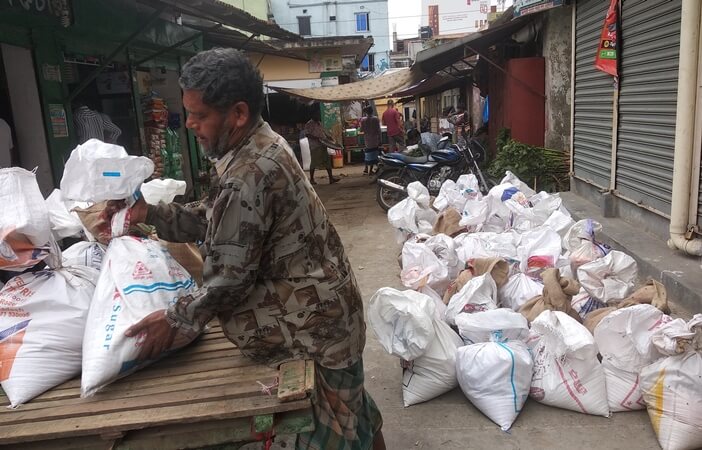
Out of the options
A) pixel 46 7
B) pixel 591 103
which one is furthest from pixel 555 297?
pixel 46 7

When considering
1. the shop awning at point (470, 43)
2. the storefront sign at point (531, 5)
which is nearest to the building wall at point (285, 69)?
the shop awning at point (470, 43)

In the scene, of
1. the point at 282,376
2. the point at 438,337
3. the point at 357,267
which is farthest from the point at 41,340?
the point at 357,267

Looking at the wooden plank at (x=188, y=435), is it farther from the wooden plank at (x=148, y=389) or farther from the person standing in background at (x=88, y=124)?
the person standing in background at (x=88, y=124)

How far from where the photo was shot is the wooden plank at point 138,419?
5.13 feet

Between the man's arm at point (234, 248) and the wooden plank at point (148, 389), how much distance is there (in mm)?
207

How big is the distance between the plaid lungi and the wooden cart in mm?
115

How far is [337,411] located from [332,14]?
38.1 meters

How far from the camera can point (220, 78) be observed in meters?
1.64

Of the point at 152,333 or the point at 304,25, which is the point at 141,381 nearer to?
the point at 152,333

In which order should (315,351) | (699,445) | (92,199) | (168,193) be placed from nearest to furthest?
(315,351) → (92,199) → (699,445) → (168,193)

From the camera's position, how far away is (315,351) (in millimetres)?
1819

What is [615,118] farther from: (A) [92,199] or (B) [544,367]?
(A) [92,199]

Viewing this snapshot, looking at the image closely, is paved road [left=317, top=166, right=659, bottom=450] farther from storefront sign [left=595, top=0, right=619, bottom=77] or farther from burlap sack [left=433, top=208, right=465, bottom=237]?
storefront sign [left=595, top=0, right=619, bottom=77]

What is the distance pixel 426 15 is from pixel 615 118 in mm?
33354
